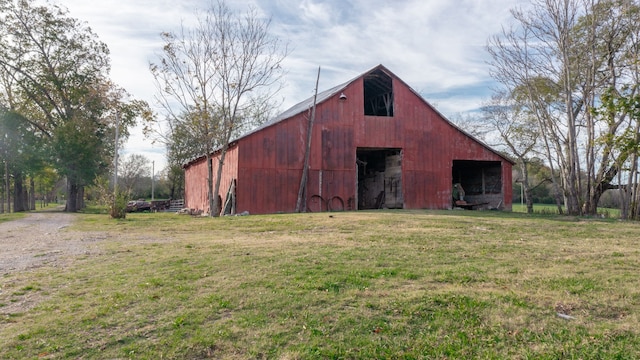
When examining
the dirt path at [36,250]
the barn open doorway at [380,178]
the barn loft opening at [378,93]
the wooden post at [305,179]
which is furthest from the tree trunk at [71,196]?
the barn loft opening at [378,93]

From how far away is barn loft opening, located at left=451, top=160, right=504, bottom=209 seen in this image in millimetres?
24203

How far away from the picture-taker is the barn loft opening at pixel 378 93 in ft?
72.9

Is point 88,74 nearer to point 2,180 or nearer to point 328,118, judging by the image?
point 2,180

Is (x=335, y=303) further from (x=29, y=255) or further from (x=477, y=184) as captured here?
(x=477, y=184)

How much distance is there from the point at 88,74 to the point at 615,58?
3158 cm

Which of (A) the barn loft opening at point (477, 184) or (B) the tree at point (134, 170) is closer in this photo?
(A) the barn loft opening at point (477, 184)

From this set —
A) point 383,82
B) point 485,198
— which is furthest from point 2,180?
point 485,198

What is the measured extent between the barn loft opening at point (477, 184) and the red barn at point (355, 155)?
88mm

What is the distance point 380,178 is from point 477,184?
6.08 m

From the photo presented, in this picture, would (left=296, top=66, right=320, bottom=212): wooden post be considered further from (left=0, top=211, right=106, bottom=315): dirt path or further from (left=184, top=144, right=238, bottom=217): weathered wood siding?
(left=0, top=211, right=106, bottom=315): dirt path

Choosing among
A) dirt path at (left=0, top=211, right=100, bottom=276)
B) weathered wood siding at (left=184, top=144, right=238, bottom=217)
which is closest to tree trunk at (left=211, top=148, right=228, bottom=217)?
weathered wood siding at (left=184, top=144, right=238, bottom=217)

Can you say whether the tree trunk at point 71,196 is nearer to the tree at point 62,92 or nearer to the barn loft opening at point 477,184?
the tree at point 62,92

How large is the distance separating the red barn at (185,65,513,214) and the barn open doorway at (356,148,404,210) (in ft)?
0.18

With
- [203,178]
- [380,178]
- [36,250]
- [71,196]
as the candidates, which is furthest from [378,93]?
[71,196]
